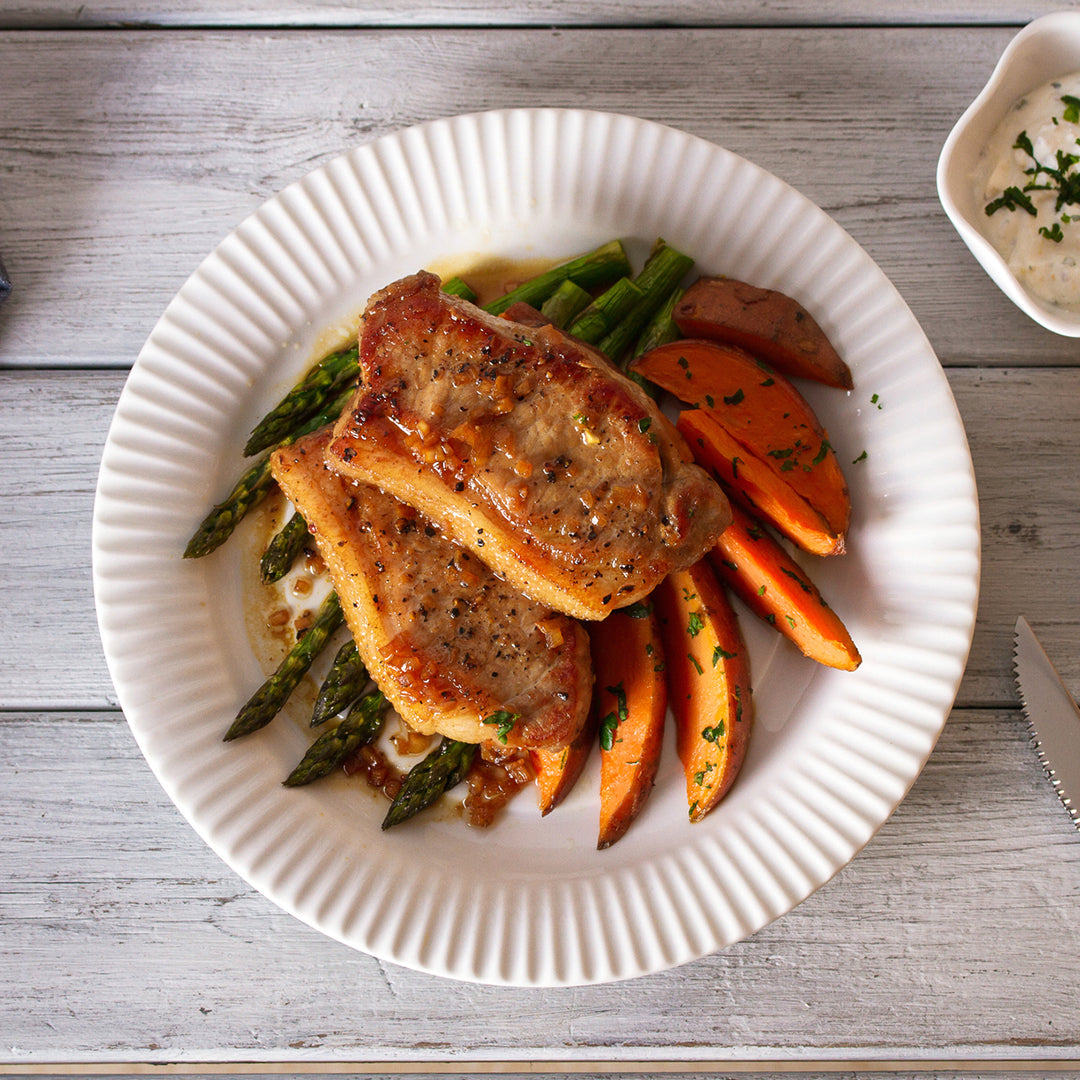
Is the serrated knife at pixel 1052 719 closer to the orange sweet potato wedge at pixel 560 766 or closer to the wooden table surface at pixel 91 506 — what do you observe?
the wooden table surface at pixel 91 506

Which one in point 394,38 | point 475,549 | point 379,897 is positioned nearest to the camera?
point 475,549

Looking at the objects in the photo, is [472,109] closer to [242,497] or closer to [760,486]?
[242,497]

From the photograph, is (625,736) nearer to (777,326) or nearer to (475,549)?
(475,549)

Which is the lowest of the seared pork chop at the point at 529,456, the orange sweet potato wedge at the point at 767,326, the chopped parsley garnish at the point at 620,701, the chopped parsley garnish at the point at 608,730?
the chopped parsley garnish at the point at 608,730

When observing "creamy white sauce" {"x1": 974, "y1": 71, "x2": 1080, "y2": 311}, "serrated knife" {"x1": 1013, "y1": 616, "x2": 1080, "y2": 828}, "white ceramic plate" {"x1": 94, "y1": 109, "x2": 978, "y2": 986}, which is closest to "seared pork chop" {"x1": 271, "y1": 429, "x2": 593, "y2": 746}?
"white ceramic plate" {"x1": 94, "y1": 109, "x2": 978, "y2": 986}

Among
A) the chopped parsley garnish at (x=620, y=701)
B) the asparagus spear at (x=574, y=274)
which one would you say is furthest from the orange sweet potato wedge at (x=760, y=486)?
the chopped parsley garnish at (x=620, y=701)

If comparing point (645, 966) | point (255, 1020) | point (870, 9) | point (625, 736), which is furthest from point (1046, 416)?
point (255, 1020)
